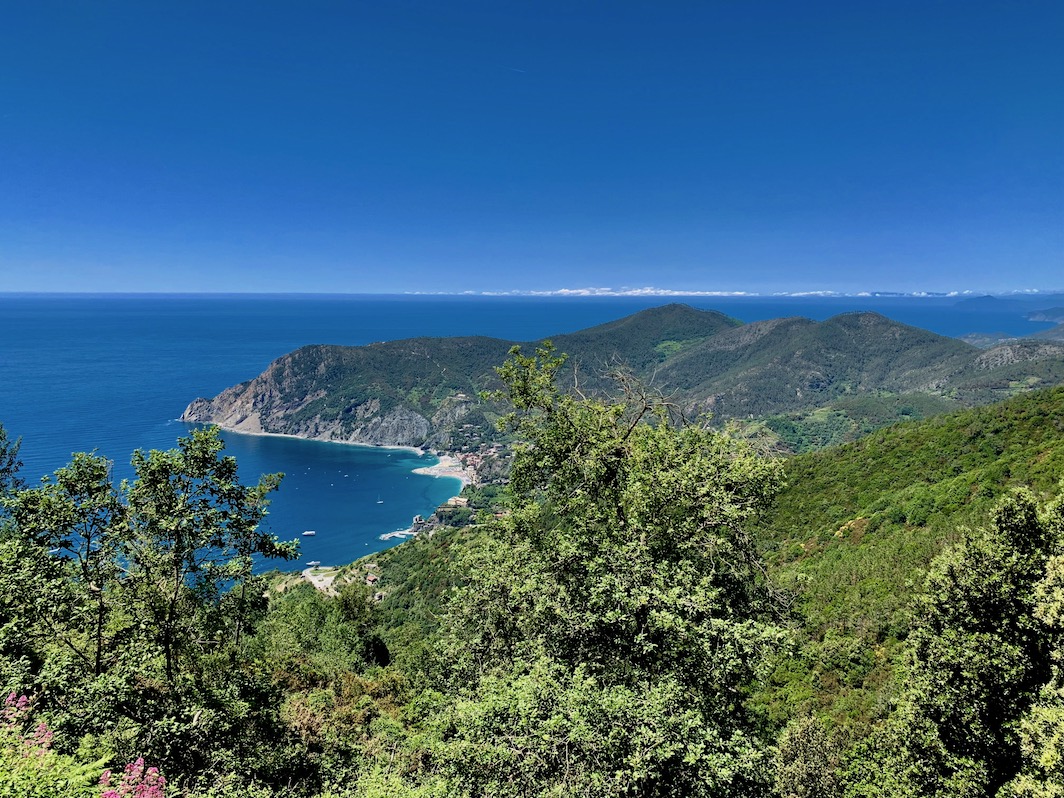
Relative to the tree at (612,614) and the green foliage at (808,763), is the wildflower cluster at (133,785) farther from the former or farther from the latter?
the green foliage at (808,763)


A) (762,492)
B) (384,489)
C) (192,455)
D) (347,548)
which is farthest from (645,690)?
(384,489)

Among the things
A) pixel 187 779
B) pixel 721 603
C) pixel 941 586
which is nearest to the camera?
pixel 187 779

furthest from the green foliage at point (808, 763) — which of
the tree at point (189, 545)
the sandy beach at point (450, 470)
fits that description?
the sandy beach at point (450, 470)

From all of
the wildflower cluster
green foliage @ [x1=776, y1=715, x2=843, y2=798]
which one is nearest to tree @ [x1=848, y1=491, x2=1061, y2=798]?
green foliage @ [x1=776, y1=715, x2=843, y2=798]

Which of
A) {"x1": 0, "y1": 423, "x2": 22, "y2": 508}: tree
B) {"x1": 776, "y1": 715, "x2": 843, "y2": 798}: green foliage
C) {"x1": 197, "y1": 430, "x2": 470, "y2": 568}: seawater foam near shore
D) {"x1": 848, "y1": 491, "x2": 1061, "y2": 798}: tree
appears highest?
{"x1": 0, "y1": 423, "x2": 22, "y2": 508}: tree

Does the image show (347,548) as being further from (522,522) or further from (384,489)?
(522,522)

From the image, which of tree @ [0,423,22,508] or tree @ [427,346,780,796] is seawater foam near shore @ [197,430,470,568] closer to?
tree @ [0,423,22,508]
